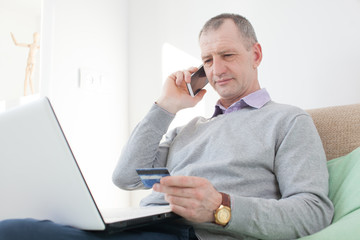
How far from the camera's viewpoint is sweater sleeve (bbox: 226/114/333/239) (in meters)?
0.82

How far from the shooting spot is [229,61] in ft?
4.26

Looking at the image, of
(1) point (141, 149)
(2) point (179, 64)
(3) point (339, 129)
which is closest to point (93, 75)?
(2) point (179, 64)

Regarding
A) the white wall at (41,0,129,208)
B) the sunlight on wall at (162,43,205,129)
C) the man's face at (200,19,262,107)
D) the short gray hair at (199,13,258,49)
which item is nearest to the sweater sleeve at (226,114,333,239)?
the man's face at (200,19,262,107)

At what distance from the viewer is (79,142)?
1.95m

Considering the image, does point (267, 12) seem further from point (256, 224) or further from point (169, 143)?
point (256, 224)

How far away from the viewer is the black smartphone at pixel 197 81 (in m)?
1.43

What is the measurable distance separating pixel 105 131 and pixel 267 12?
1156 millimetres

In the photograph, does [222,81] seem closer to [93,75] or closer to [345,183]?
[345,183]

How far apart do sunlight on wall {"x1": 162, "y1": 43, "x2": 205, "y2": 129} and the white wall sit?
0.34m

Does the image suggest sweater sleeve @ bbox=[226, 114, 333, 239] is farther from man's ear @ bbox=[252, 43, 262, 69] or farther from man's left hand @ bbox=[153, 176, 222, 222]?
man's ear @ bbox=[252, 43, 262, 69]

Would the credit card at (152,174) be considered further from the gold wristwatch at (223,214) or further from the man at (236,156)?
the gold wristwatch at (223,214)

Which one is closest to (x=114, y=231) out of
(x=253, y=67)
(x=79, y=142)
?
(x=253, y=67)

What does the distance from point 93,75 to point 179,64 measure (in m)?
0.52

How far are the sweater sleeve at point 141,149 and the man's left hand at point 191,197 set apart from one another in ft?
1.64
